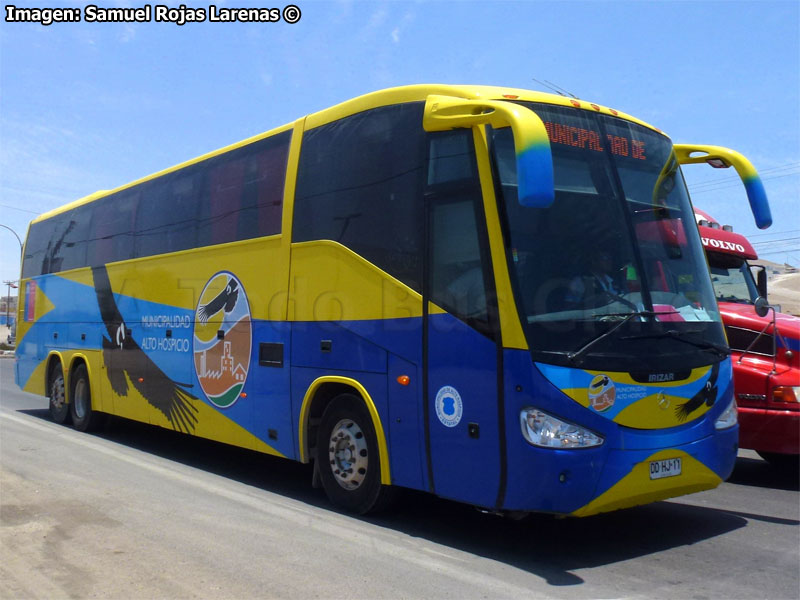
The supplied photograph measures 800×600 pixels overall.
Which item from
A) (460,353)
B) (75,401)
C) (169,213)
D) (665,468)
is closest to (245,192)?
(169,213)

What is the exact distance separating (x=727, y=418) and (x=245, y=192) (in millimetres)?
5678

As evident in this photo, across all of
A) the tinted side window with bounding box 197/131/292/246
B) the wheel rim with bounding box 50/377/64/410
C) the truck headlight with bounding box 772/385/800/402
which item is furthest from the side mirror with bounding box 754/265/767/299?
the wheel rim with bounding box 50/377/64/410

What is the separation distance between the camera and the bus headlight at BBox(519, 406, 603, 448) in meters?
5.59

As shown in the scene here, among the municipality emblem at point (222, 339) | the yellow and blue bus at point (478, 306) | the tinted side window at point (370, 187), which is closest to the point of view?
the yellow and blue bus at point (478, 306)

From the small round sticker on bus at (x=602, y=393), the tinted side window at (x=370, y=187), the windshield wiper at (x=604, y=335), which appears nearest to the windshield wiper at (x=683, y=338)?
the windshield wiper at (x=604, y=335)

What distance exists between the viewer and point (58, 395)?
14492 mm

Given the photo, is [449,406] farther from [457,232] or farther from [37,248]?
[37,248]

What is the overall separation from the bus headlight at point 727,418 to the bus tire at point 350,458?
281 cm

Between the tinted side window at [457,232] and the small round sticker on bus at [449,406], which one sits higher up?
the tinted side window at [457,232]

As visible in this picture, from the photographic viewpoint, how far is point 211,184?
1012 centimetres

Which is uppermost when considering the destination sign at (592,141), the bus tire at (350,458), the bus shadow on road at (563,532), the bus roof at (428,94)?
the bus roof at (428,94)

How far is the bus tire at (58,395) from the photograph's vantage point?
14.3 meters

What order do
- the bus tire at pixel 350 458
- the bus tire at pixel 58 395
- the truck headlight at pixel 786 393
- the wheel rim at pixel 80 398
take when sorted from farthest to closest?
the bus tire at pixel 58 395, the wheel rim at pixel 80 398, the truck headlight at pixel 786 393, the bus tire at pixel 350 458

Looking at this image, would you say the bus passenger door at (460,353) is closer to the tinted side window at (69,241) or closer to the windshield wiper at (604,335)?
the windshield wiper at (604,335)
